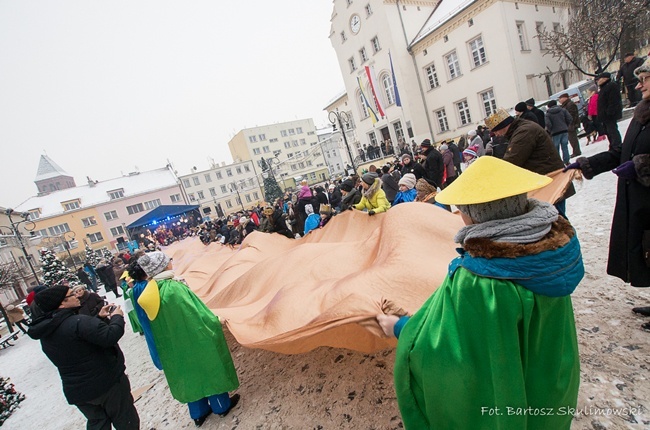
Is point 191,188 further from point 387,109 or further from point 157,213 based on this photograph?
point 387,109

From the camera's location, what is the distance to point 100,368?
2453 millimetres

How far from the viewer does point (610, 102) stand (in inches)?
223

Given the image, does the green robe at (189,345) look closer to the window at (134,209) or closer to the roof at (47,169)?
the window at (134,209)

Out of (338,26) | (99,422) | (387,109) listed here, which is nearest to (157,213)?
(387,109)

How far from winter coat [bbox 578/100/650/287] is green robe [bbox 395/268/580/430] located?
1430 mm

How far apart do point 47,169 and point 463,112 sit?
7861 centimetres

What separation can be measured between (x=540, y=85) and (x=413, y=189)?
66.9ft

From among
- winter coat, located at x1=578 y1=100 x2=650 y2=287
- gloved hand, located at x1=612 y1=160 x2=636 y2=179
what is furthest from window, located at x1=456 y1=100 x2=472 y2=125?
gloved hand, located at x1=612 y1=160 x2=636 y2=179

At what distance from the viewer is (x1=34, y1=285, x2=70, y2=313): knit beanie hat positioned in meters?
2.28

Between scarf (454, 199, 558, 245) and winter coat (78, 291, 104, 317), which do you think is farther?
winter coat (78, 291, 104, 317)

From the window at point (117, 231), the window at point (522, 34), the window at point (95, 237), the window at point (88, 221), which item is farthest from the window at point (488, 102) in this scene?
the window at point (88, 221)

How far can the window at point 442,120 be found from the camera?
23.2 m

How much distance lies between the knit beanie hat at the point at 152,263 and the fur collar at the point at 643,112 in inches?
151

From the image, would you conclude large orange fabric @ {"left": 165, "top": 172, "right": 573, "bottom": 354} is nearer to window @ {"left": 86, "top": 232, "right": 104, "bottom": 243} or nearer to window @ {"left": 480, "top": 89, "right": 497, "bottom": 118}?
window @ {"left": 480, "top": 89, "right": 497, "bottom": 118}
